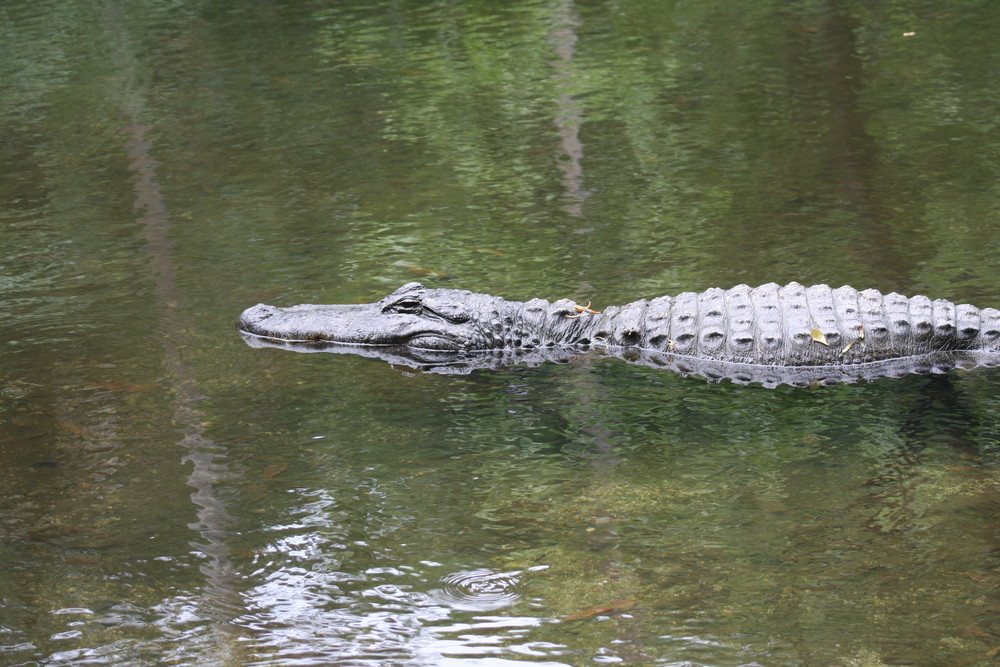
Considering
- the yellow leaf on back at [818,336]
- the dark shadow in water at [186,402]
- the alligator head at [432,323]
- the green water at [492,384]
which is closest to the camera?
the green water at [492,384]

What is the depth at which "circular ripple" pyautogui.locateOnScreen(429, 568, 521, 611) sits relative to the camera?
149 inches

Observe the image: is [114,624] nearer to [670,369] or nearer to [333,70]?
[670,369]

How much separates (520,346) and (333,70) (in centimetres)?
678

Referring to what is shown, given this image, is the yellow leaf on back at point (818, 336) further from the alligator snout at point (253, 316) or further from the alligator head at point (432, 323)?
the alligator snout at point (253, 316)

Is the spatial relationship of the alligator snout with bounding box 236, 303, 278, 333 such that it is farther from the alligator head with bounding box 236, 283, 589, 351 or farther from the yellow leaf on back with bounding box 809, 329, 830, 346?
the yellow leaf on back with bounding box 809, 329, 830, 346

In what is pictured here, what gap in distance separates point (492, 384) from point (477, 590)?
76.7 inches

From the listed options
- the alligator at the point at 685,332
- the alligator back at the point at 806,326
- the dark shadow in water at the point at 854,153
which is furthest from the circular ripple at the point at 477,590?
the dark shadow in water at the point at 854,153

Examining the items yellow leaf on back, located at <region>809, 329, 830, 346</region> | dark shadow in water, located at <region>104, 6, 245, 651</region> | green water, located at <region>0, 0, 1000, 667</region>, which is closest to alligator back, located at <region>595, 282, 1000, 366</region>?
yellow leaf on back, located at <region>809, 329, 830, 346</region>

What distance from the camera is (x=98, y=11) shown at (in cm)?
1542

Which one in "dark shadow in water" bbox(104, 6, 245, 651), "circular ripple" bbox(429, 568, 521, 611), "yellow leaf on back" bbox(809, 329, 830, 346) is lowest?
"yellow leaf on back" bbox(809, 329, 830, 346)

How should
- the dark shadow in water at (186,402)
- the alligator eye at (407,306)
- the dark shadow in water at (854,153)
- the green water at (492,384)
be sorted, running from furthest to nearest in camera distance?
the dark shadow in water at (854,153), the alligator eye at (407,306), the dark shadow in water at (186,402), the green water at (492,384)

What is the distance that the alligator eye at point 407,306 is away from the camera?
6258 mm

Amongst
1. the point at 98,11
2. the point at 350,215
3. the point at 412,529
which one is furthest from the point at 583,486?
the point at 98,11

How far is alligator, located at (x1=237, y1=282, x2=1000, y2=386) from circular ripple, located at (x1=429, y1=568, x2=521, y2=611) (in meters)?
2.07
